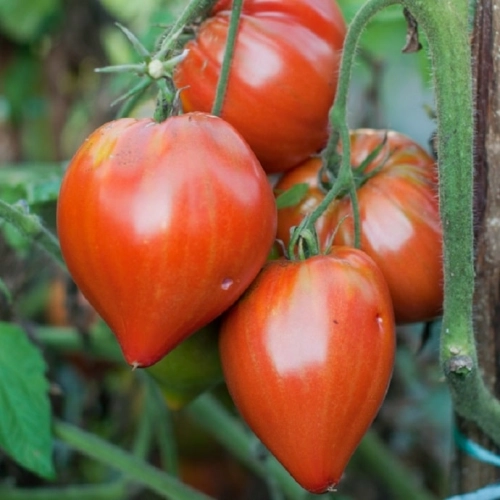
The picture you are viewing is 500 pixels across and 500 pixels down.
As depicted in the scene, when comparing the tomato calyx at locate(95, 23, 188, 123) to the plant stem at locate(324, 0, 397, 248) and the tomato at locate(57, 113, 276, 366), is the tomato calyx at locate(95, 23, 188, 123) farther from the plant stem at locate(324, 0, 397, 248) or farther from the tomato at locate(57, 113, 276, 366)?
the plant stem at locate(324, 0, 397, 248)

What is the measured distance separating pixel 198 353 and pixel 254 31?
0.30 metres

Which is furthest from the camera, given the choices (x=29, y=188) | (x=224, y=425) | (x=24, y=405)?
(x=224, y=425)

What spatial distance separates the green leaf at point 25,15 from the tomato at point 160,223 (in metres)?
1.43

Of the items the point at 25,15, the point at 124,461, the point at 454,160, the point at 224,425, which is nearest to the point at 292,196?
the point at 454,160

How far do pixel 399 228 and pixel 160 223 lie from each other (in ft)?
0.84

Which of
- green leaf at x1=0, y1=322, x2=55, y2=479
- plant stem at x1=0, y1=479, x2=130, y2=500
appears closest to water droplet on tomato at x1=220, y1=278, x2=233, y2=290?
green leaf at x1=0, y1=322, x2=55, y2=479

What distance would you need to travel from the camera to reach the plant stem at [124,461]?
1.02 meters

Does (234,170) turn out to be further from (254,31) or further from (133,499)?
(133,499)

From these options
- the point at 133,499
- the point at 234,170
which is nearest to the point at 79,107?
the point at 133,499

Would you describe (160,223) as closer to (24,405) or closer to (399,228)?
(399,228)

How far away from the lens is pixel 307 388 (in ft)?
2.05

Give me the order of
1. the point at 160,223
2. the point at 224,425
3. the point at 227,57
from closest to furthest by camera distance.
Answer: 1. the point at 160,223
2. the point at 227,57
3. the point at 224,425

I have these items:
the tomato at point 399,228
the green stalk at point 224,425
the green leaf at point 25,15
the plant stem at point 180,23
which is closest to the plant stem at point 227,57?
the plant stem at point 180,23

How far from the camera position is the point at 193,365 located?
77cm
